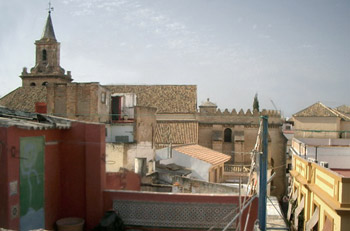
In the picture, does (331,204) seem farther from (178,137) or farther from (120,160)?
(178,137)

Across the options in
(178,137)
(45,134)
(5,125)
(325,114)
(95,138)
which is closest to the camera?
(5,125)

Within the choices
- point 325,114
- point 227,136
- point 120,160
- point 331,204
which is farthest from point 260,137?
point 325,114

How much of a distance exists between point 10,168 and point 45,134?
1488 millimetres

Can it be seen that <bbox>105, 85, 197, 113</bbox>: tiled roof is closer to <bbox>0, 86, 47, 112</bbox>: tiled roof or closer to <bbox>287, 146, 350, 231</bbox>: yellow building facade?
<bbox>0, 86, 47, 112</bbox>: tiled roof

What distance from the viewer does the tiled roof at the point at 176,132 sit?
Result: 29750 millimetres

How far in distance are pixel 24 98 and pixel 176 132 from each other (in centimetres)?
1364

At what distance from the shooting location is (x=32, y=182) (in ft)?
25.7

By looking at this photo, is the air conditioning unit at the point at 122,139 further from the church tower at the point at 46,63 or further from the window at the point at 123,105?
the church tower at the point at 46,63

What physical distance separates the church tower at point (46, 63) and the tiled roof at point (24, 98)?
5.38m

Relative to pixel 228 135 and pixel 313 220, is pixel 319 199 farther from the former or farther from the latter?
pixel 228 135

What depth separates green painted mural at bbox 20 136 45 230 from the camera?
7.51 m

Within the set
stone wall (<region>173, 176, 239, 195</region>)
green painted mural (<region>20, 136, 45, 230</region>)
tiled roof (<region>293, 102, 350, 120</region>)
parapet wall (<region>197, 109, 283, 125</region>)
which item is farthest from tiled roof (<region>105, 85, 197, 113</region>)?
green painted mural (<region>20, 136, 45, 230</region>)

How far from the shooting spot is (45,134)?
835cm

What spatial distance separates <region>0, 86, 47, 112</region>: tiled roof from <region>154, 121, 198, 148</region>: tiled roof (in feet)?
34.8
